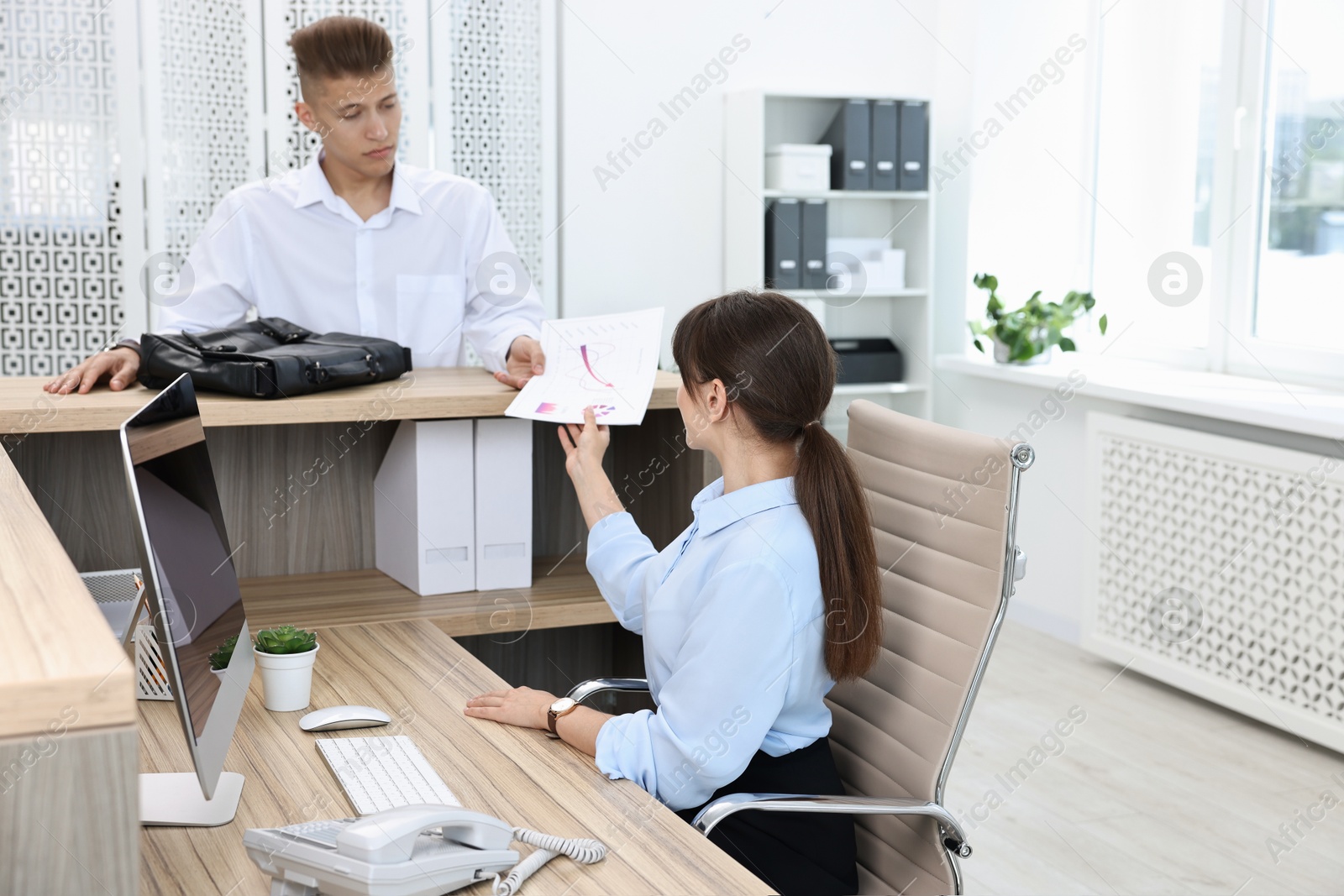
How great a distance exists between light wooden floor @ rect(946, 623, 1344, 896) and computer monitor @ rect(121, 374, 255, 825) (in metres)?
1.77

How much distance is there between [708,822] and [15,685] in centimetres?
85

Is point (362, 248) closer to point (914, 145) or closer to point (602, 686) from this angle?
point (602, 686)

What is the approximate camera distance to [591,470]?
1.77 m

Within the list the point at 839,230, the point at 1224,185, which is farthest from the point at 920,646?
the point at 839,230

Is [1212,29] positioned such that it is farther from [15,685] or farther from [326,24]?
[15,685]

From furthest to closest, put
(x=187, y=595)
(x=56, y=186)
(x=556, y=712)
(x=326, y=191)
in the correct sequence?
(x=56, y=186) → (x=326, y=191) → (x=556, y=712) → (x=187, y=595)

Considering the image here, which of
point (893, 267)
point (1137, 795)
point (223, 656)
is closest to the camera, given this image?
point (223, 656)

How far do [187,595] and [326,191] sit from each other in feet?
5.27

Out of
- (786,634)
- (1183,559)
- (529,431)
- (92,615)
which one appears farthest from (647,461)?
(1183,559)

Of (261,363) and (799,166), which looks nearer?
(261,363)

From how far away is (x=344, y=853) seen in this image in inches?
41.7

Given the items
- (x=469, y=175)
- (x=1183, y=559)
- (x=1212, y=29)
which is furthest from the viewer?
(x=469, y=175)

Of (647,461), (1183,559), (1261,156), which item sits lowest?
(1183,559)

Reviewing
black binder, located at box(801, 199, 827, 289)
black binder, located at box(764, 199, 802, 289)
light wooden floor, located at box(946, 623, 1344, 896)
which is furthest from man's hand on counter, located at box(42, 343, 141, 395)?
black binder, located at box(801, 199, 827, 289)
